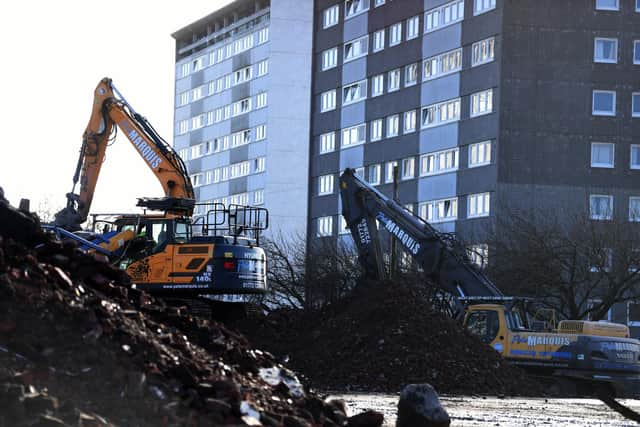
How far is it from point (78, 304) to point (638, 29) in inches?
2584

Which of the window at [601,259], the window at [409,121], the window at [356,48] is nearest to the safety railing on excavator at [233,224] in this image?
the window at [601,259]

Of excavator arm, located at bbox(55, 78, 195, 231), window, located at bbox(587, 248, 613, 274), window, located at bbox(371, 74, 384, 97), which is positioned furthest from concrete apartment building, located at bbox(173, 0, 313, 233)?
excavator arm, located at bbox(55, 78, 195, 231)

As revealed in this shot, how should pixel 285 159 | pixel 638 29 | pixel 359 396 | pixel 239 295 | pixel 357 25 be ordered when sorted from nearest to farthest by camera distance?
pixel 359 396 < pixel 239 295 < pixel 638 29 < pixel 357 25 < pixel 285 159

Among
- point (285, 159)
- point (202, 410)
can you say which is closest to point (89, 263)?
point (202, 410)

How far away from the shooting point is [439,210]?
7788cm

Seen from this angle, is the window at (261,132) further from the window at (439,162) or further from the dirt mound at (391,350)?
the dirt mound at (391,350)

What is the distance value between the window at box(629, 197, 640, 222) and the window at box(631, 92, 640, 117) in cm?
493

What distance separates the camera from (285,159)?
98.9 meters

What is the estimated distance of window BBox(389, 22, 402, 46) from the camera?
8374 centimetres

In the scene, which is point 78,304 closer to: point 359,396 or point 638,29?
point 359,396

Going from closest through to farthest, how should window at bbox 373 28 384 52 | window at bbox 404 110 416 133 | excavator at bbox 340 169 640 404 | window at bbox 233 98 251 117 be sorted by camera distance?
excavator at bbox 340 169 640 404, window at bbox 404 110 416 133, window at bbox 373 28 384 52, window at bbox 233 98 251 117

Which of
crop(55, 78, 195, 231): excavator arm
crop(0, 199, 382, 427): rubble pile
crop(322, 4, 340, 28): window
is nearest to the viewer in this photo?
crop(0, 199, 382, 427): rubble pile

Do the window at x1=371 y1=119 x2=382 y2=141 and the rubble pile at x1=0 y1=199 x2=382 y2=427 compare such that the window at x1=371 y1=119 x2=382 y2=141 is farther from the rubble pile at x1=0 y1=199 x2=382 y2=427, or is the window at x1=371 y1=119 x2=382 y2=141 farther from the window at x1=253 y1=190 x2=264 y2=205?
the rubble pile at x1=0 y1=199 x2=382 y2=427

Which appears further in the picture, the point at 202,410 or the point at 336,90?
the point at 336,90
